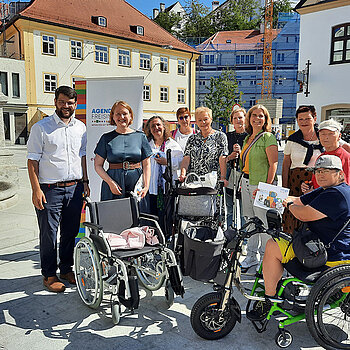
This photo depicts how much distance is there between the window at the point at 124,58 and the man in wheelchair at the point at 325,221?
1227 inches

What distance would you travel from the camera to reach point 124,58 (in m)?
32.2

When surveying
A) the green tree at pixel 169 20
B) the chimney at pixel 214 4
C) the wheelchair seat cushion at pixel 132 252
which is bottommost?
the wheelchair seat cushion at pixel 132 252

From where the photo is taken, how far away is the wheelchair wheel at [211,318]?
9.43ft

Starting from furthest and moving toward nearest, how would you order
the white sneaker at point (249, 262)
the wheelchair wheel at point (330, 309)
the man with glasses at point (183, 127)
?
the man with glasses at point (183, 127), the white sneaker at point (249, 262), the wheelchair wheel at point (330, 309)

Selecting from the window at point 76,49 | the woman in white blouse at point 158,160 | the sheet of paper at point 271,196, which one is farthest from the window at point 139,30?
the sheet of paper at point 271,196

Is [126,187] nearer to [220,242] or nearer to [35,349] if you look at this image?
[220,242]

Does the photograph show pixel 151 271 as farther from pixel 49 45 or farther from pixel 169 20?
pixel 169 20

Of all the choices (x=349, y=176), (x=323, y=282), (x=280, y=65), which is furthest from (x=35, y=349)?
(x=280, y=65)

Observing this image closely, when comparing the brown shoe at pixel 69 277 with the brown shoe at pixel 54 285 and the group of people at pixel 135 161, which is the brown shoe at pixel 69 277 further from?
the brown shoe at pixel 54 285

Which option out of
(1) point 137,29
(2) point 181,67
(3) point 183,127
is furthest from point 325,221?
(2) point 181,67

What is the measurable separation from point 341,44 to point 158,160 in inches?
586

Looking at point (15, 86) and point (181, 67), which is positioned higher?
point (181, 67)

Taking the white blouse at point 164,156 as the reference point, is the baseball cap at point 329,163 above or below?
above

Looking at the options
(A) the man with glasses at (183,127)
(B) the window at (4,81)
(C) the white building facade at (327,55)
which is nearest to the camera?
(A) the man with glasses at (183,127)
